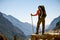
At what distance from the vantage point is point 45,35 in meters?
13.3

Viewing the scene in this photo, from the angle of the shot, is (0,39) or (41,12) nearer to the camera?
(0,39)

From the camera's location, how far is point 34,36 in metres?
13.8

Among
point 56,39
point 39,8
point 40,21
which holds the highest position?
point 39,8

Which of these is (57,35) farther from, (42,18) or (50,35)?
(42,18)

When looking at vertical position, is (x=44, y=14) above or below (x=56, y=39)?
above

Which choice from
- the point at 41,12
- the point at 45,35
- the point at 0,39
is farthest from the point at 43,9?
the point at 0,39

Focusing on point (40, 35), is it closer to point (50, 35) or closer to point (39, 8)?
point (50, 35)

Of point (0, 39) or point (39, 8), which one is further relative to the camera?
point (39, 8)

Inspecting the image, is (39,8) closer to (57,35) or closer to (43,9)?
(43,9)

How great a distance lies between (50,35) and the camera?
13.4 meters

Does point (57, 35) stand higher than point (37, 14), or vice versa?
point (37, 14)

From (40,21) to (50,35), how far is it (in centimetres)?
120

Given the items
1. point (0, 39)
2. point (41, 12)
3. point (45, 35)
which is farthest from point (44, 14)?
point (0, 39)

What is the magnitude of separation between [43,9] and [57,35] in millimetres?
1894
